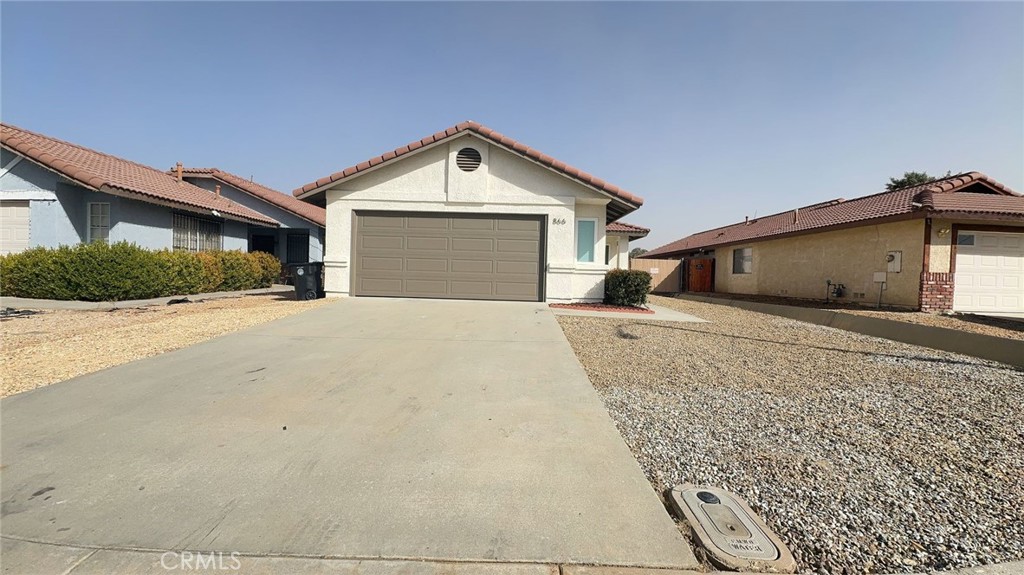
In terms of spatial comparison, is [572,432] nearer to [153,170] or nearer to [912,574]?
[912,574]

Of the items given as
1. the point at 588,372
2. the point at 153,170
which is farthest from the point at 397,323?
the point at 153,170

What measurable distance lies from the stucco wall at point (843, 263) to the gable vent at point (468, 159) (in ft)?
40.1

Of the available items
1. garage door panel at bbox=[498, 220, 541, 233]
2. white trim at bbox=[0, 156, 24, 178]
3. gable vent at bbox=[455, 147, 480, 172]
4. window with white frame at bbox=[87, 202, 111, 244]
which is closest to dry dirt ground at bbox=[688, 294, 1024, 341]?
garage door panel at bbox=[498, 220, 541, 233]

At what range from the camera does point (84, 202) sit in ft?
45.1

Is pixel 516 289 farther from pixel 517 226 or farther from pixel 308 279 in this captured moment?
pixel 308 279

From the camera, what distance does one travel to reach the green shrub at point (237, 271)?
1596 centimetres

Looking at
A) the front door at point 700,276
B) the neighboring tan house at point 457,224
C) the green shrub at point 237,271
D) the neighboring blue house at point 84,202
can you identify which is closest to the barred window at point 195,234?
the neighboring blue house at point 84,202

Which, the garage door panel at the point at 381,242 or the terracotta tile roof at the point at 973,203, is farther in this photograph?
the garage door panel at the point at 381,242

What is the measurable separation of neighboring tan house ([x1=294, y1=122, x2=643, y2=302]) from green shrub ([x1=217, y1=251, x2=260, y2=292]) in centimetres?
634

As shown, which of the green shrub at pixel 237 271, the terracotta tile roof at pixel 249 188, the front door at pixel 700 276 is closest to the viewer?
the green shrub at pixel 237 271

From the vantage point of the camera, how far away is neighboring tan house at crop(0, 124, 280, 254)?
41.8ft

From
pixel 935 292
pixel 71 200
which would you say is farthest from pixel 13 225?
pixel 935 292

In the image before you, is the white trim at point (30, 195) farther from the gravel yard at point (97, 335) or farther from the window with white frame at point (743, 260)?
the window with white frame at point (743, 260)

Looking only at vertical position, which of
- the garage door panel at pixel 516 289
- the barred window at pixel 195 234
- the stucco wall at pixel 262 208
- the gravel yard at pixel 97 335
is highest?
the stucco wall at pixel 262 208
